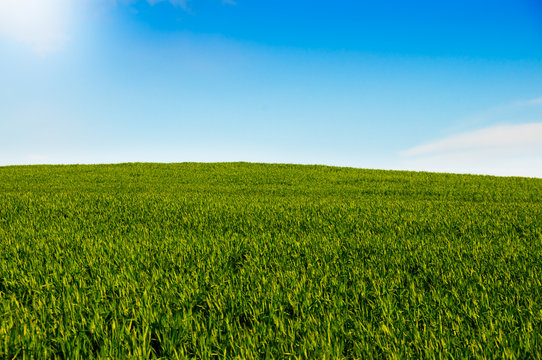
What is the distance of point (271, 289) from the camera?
2910mm

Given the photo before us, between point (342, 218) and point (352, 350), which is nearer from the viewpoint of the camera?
point (352, 350)

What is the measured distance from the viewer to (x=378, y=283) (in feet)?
10.1

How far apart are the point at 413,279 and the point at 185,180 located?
592 inches

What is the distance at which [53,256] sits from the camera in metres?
4.05

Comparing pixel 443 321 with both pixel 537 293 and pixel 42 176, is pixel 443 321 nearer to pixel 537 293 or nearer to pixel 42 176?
pixel 537 293

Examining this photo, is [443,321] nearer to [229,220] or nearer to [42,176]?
[229,220]

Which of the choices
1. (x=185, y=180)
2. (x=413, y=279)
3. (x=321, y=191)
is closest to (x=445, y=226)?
(x=413, y=279)

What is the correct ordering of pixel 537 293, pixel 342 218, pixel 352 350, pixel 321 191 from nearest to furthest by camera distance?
1. pixel 352 350
2. pixel 537 293
3. pixel 342 218
4. pixel 321 191

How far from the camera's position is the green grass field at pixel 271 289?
2135mm

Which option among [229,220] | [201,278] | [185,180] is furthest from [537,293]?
[185,180]

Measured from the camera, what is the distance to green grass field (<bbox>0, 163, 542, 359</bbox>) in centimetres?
213

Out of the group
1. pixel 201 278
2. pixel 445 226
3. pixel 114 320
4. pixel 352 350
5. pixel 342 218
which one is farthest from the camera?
pixel 342 218

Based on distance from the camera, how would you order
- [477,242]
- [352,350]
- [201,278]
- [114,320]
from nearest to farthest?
[352,350] → [114,320] → [201,278] → [477,242]

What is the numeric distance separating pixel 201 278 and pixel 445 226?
190 inches
